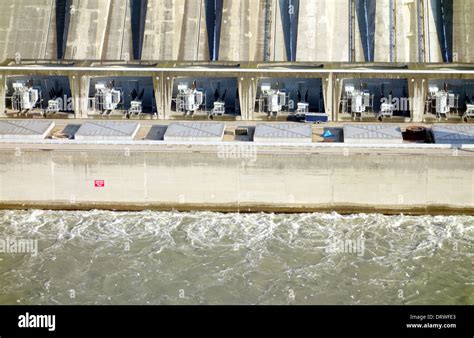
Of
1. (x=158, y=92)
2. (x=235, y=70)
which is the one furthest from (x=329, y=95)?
(x=158, y=92)

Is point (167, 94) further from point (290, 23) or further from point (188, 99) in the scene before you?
point (290, 23)

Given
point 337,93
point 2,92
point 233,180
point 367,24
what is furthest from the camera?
point 367,24

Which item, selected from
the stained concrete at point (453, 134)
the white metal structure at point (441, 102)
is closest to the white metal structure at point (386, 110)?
the white metal structure at point (441, 102)

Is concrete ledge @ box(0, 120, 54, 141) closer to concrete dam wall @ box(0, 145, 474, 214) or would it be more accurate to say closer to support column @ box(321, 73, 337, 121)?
concrete dam wall @ box(0, 145, 474, 214)

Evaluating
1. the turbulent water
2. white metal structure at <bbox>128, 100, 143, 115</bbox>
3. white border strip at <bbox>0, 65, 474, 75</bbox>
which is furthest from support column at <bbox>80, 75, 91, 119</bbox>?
the turbulent water
